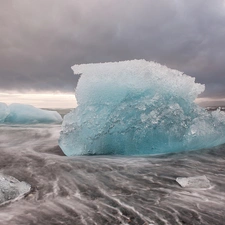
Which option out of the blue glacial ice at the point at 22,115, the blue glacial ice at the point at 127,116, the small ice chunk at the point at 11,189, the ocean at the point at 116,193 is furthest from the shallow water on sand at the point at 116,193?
the blue glacial ice at the point at 22,115

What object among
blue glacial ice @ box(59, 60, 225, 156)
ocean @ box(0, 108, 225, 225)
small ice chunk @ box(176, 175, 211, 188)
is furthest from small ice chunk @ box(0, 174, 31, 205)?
blue glacial ice @ box(59, 60, 225, 156)

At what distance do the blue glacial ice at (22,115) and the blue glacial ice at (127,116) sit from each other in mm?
15024

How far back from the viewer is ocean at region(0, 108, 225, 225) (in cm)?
259

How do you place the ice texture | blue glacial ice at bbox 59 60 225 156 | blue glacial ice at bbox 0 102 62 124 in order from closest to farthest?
blue glacial ice at bbox 59 60 225 156 < the ice texture < blue glacial ice at bbox 0 102 62 124

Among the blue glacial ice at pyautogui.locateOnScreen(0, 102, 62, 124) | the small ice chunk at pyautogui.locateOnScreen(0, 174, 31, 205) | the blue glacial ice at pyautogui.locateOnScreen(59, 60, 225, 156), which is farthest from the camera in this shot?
the blue glacial ice at pyautogui.locateOnScreen(0, 102, 62, 124)

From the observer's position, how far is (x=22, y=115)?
20.9m

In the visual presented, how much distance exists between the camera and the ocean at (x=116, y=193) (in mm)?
2586

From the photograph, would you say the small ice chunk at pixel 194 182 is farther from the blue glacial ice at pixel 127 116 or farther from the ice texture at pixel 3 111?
the ice texture at pixel 3 111

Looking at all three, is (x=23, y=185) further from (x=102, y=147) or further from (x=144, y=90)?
(x=144, y=90)

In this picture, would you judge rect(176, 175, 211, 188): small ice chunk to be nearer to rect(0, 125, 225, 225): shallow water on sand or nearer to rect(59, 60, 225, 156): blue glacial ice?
rect(0, 125, 225, 225): shallow water on sand

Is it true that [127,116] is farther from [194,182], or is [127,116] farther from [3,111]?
[3,111]

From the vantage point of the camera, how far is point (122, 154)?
643 cm

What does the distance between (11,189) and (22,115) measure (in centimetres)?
1873

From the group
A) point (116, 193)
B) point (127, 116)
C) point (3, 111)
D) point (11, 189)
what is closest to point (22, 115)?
point (3, 111)
